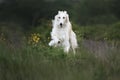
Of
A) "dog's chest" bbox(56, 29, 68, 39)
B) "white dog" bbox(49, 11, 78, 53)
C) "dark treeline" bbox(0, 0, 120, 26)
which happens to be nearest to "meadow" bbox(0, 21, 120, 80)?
"white dog" bbox(49, 11, 78, 53)

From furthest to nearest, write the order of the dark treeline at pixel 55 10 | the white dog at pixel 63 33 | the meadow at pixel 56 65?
the dark treeline at pixel 55 10 → the white dog at pixel 63 33 → the meadow at pixel 56 65

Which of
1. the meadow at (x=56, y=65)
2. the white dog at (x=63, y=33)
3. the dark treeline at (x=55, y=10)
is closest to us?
the meadow at (x=56, y=65)

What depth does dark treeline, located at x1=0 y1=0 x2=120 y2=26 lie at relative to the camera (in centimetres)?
4931

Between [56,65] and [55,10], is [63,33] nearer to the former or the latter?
[56,65]

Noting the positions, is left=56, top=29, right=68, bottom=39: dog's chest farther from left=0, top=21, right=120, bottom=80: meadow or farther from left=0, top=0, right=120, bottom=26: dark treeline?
left=0, top=0, right=120, bottom=26: dark treeline

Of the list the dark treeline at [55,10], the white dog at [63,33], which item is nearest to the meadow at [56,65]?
the white dog at [63,33]

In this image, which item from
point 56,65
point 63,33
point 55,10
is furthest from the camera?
point 55,10

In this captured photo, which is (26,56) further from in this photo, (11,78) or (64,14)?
(64,14)

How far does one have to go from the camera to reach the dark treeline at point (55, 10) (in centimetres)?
4931

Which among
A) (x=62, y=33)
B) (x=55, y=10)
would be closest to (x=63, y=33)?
(x=62, y=33)

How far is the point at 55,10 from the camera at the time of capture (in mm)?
→ 50812

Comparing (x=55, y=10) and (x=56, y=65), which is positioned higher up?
(x=55, y=10)

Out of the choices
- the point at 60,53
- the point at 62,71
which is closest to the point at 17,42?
the point at 60,53

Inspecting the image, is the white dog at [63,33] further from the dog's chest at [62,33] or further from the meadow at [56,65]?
the meadow at [56,65]
